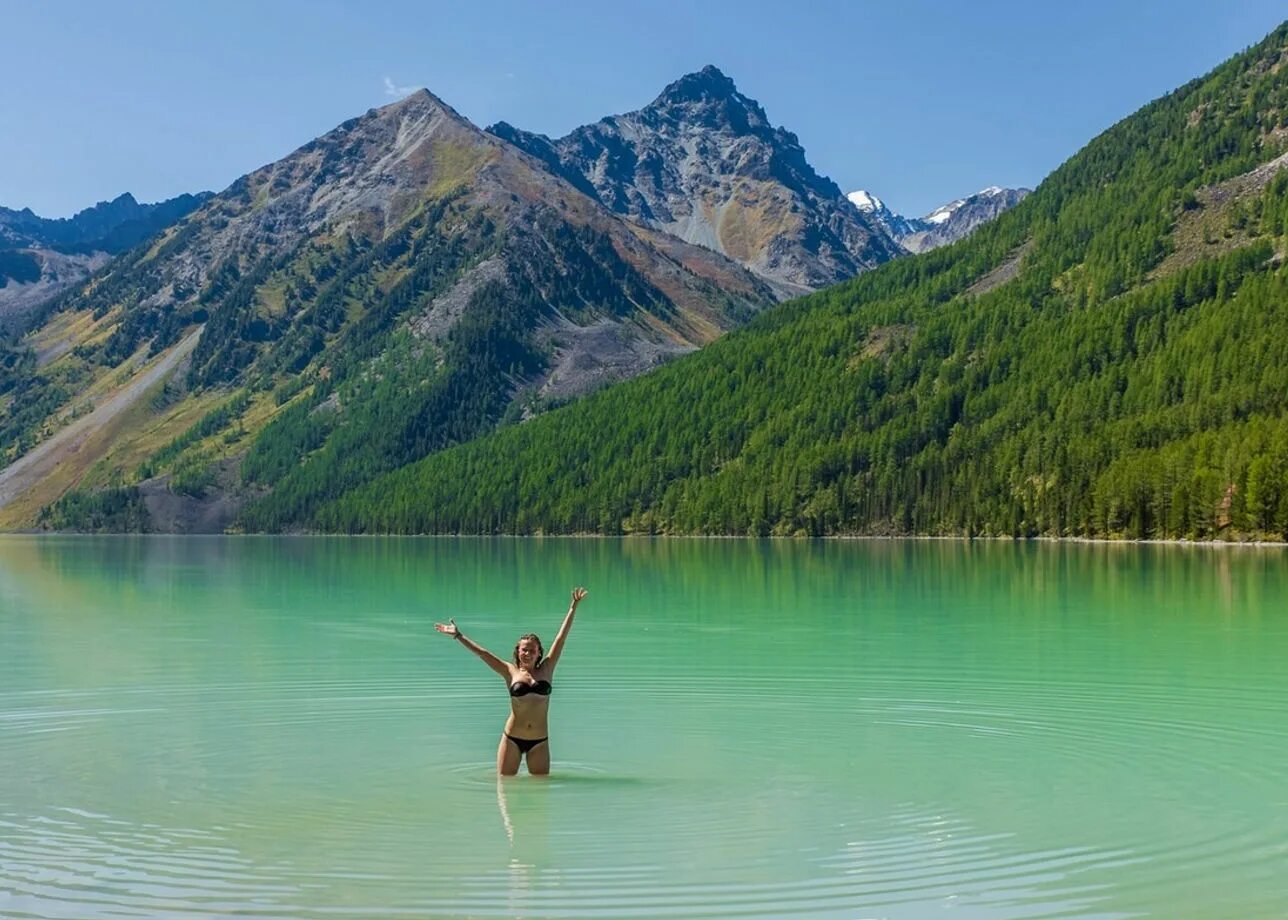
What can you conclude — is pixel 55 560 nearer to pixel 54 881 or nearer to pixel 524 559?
pixel 524 559

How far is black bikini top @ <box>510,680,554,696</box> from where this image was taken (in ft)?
95.2

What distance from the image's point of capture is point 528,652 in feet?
94.9

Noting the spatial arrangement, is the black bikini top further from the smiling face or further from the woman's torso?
the smiling face

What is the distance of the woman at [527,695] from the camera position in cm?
2900

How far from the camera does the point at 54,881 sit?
21.7 m

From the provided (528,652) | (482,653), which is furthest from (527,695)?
(482,653)

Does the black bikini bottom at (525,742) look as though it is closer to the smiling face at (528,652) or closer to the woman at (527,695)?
the woman at (527,695)

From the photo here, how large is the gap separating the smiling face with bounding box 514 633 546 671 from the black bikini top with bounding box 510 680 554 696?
34 cm

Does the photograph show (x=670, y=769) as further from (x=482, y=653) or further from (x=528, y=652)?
(x=482, y=653)

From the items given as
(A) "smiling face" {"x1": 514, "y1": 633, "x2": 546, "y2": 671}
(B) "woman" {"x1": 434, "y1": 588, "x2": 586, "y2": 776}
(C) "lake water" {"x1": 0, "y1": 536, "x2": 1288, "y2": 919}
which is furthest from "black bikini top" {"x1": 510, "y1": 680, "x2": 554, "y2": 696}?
(C) "lake water" {"x1": 0, "y1": 536, "x2": 1288, "y2": 919}

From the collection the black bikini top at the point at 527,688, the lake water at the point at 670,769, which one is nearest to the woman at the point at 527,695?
the black bikini top at the point at 527,688

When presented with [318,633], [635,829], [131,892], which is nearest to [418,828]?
[635,829]

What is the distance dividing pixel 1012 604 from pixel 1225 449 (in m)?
115

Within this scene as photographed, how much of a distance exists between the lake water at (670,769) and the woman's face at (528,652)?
103 inches
